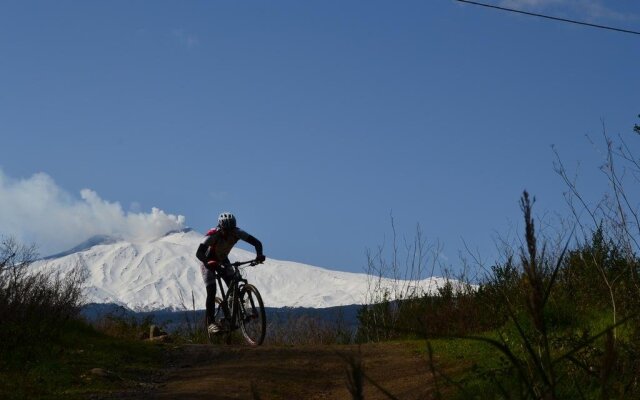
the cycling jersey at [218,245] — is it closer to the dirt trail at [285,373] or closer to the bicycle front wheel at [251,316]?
the bicycle front wheel at [251,316]

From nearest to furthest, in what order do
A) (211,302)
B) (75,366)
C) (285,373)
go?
(285,373), (75,366), (211,302)

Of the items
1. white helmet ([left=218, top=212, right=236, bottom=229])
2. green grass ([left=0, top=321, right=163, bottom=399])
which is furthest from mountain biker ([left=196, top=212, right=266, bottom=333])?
green grass ([left=0, top=321, right=163, bottom=399])

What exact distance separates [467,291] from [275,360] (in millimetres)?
4724

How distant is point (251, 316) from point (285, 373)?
119 inches

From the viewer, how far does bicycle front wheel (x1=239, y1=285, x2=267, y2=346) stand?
43.2 feet

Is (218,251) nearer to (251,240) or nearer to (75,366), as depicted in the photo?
(251,240)

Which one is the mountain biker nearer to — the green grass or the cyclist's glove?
the cyclist's glove

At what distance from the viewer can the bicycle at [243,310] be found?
1327 cm

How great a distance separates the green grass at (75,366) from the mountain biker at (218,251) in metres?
1.28

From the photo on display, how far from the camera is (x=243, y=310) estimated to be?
13.6m

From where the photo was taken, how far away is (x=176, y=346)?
13.0m

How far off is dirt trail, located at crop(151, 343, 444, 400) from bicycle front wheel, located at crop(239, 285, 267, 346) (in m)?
0.96

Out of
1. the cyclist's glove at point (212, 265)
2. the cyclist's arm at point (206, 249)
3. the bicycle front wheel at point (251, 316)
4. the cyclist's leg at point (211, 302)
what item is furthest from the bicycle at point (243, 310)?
the cyclist's arm at point (206, 249)

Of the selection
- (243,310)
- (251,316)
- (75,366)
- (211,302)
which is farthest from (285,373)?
(211,302)
